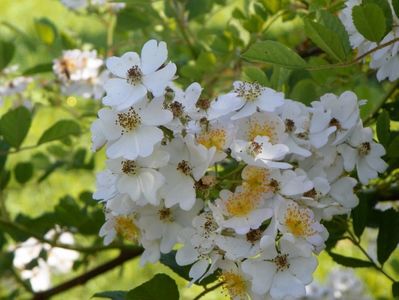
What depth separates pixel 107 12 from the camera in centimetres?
156

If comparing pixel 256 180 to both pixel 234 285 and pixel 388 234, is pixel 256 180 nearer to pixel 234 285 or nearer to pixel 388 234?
pixel 234 285

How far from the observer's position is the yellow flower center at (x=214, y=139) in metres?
0.74

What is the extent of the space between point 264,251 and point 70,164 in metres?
0.86

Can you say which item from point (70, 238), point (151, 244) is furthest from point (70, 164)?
point (151, 244)

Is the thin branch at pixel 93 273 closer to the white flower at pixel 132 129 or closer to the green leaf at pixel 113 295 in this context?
the green leaf at pixel 113 295

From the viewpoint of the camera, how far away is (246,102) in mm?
778

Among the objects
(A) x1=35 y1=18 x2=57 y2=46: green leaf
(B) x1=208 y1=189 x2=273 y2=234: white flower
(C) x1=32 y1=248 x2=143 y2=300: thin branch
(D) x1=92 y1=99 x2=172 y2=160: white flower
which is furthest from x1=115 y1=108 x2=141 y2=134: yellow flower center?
(A) x1=35 y1=18 x2=57 y2=46: green leaf

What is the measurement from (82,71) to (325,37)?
2.39ft

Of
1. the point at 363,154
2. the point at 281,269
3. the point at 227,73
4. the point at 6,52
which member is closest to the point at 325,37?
the point at 363,154

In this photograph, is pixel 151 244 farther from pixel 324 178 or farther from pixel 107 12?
pixel 107 12

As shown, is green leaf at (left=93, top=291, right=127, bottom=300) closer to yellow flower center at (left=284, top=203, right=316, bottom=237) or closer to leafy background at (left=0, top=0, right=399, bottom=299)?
leafy background at (left=0, top=0, right=399, bottom=299)

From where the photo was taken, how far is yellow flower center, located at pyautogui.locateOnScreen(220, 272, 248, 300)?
743 mm

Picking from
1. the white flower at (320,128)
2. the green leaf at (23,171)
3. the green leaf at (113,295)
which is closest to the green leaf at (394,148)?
the white flower at (320,128)

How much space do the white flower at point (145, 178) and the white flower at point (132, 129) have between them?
2cm
